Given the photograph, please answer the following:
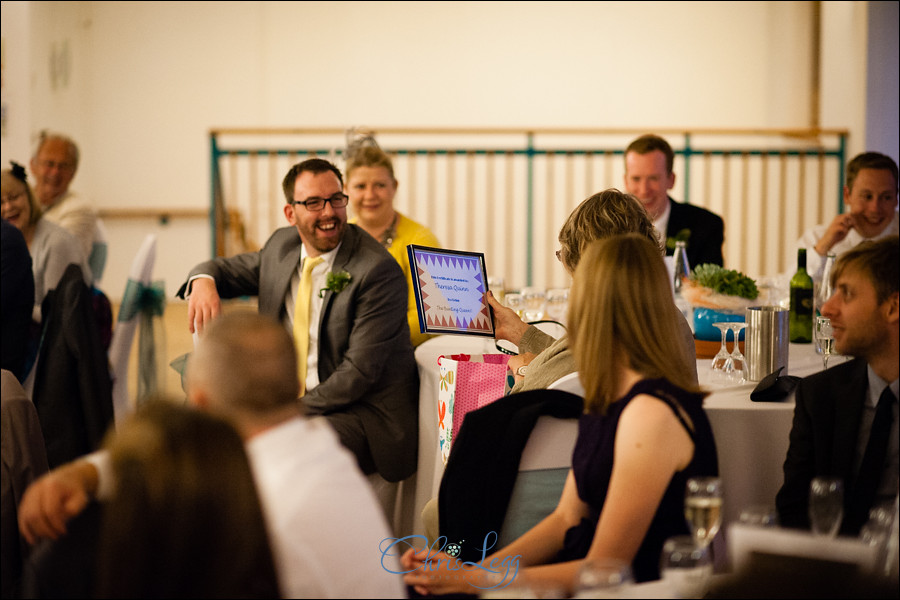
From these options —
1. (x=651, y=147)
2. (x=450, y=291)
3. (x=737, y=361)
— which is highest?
(x=651, y=147)

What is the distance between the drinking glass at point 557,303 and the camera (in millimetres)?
Result: 3387

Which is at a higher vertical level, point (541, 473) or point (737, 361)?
point (737, 361)

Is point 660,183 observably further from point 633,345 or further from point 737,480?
point 633,345

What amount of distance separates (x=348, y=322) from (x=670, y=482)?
1596 mm

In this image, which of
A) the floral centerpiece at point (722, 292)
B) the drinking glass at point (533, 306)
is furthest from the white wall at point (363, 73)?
the floral centerpiece at point (722, 292)

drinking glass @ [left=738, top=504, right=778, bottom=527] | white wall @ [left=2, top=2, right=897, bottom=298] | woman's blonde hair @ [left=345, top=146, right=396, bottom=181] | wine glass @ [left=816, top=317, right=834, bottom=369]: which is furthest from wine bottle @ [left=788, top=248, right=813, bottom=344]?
white wall @ [left=2, top=2, right=897, bottom=298]

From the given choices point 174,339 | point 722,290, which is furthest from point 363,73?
point 722,290

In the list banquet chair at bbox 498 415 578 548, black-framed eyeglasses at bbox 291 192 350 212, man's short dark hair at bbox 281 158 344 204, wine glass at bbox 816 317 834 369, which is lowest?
banquet chair at bbox 498 415 578 548

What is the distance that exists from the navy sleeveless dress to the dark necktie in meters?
0.38

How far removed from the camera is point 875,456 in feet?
6.07

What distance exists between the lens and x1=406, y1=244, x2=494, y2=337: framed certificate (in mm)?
2512

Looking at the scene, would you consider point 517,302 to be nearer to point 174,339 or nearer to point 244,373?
point 244,373

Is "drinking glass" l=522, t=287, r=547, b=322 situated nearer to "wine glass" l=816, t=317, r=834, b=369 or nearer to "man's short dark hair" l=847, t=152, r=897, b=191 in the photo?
"wine glass" l=816, t=317, r=834, b=369

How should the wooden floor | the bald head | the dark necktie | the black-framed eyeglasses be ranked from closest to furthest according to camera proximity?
1. the bald head
2. the dark necktie
3. the black-framed eyeglasses
4. the wooden floor
